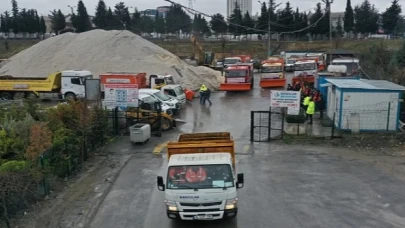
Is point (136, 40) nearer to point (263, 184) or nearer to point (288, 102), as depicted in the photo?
point (288, 102)

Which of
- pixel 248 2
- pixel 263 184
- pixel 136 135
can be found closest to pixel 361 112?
pixel 263 184

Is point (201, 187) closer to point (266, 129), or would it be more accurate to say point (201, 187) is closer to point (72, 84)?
point (266, 129)

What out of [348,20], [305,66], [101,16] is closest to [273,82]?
[305,66]

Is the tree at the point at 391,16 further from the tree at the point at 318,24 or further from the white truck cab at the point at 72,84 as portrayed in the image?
the white truck cab at the point at 72,84

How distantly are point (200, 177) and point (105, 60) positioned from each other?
3830 centimetres

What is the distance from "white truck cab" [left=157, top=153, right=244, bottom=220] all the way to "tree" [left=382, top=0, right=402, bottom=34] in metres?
106

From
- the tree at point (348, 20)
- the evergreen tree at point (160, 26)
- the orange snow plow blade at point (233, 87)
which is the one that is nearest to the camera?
the orange snow plow blade at point (233, 87)

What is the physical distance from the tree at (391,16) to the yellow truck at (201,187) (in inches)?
4166

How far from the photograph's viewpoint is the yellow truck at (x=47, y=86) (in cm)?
3666

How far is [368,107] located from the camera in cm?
2248

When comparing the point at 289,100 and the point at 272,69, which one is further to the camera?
the point at 272,69

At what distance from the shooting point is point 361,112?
22578 mm

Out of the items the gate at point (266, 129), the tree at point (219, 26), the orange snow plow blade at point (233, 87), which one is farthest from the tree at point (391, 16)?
the gate at point (266, 129)

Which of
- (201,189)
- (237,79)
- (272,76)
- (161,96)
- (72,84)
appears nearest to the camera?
(201,189)
